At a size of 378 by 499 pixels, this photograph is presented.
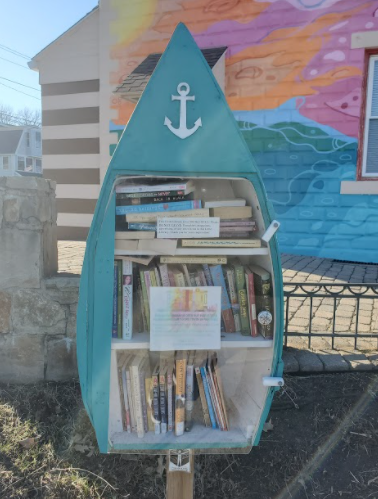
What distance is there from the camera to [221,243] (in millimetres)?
1854

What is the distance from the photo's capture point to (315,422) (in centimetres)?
265

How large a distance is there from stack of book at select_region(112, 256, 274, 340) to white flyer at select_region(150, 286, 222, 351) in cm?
11

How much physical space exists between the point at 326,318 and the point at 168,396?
8.59 feet

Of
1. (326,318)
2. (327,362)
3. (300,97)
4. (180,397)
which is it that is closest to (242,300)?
(180,397)

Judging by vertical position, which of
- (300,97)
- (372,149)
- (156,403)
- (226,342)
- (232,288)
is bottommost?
(156,403)

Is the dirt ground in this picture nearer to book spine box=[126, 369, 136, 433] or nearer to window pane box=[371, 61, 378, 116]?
book spine box=[126, 369, 136, 433]

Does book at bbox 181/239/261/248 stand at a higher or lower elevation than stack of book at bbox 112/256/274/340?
higher

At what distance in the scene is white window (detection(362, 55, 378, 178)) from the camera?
6.27 m

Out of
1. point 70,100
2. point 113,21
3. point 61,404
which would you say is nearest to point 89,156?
point 70,100

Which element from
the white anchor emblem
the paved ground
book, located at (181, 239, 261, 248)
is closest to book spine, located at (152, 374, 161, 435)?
book, located at (181, 239, 261, 248)

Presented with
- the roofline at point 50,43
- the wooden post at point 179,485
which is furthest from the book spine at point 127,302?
the roofline at point 50,43

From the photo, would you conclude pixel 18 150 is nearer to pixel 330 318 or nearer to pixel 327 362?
pixel 330 318

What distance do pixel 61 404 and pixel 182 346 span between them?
1454 mm

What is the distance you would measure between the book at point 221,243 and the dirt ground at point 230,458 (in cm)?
142
